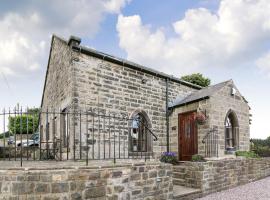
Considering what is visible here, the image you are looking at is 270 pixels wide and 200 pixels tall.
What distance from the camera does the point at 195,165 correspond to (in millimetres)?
9008

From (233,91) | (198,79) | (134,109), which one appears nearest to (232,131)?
(233,91)

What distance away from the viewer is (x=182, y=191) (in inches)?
332

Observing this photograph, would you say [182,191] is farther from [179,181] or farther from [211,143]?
[211,143]

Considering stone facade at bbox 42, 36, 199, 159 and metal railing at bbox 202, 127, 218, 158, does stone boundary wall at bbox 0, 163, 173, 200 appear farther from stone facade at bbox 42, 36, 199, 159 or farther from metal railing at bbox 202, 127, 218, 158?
metal railing at bbox 202, 127, 218, 158

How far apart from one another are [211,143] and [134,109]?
3.47m

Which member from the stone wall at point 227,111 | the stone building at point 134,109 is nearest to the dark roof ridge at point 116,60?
the stone building at point 134,109

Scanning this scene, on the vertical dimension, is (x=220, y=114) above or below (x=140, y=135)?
above

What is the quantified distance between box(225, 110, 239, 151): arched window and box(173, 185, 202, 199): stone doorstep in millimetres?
4132

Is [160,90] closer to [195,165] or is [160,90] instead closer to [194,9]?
[194,9]

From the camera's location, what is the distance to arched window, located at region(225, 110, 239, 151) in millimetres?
12219

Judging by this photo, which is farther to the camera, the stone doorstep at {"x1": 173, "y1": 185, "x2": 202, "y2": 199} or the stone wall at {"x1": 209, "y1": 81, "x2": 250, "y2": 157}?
the stone wall at {"x1": 209, "y1": 81, "x2": 250, "y2": 157}

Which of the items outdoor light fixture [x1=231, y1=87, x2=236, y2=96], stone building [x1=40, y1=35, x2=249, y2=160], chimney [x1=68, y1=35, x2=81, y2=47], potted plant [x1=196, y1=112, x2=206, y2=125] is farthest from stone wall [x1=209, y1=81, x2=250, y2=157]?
chimney [x1=68, y1=35, x2=81, y2=47]

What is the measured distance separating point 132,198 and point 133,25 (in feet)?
27.4

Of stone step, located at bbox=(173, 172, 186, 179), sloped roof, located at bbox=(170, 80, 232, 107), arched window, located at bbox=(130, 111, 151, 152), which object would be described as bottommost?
stone step, located at bbox=(173, 172, 186, 179)
